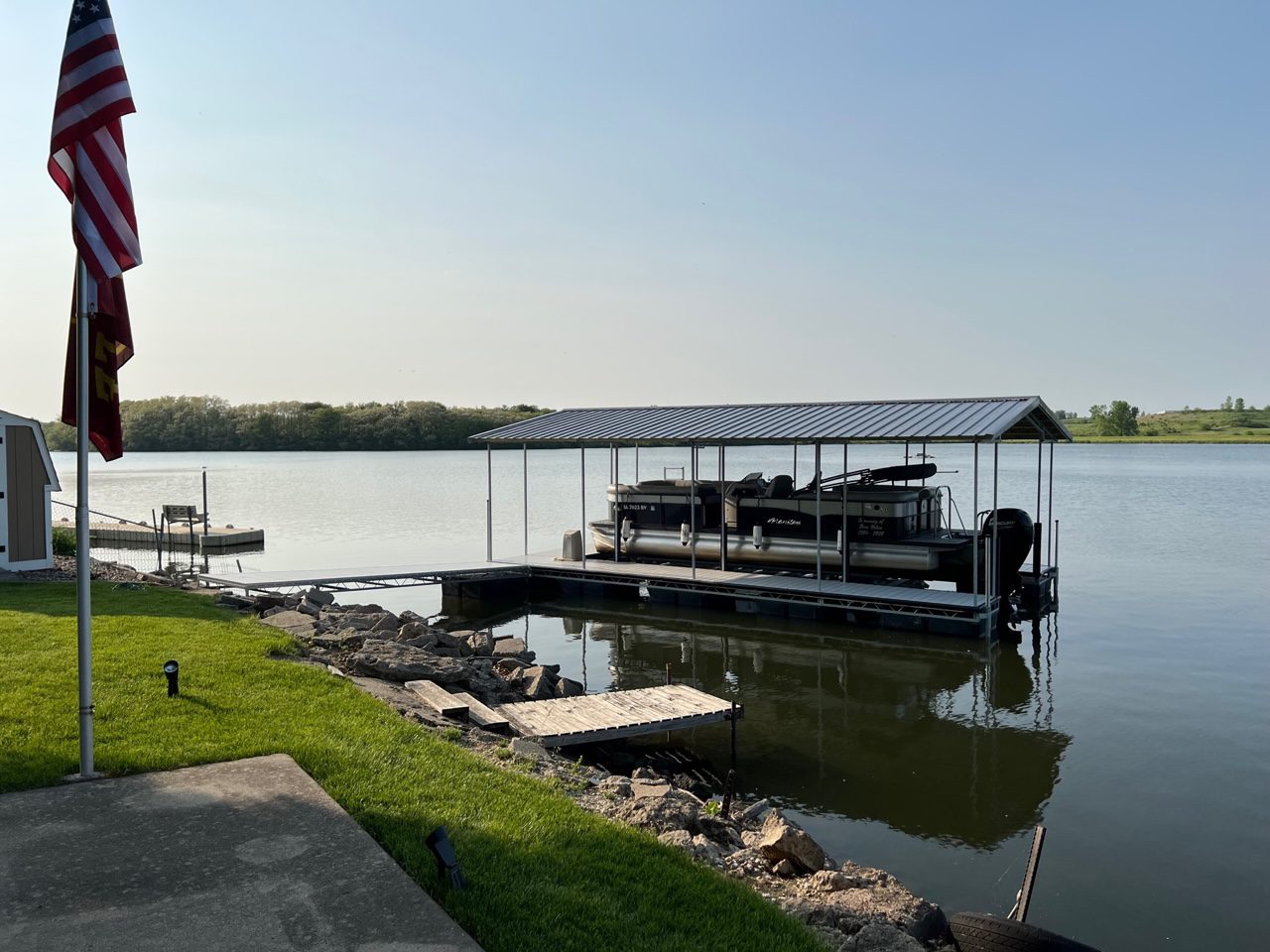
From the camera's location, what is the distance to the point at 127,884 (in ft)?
13.6

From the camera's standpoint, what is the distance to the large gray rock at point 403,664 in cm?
946

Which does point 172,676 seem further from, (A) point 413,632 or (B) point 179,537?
(B) point 179,537

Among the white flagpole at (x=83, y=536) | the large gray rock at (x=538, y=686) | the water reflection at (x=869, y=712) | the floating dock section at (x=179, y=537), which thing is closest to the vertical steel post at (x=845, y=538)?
the water reflection at (x=869, y=712)

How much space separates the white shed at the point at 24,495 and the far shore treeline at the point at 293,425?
6925cm

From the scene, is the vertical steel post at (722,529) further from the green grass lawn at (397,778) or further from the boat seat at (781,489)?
the green grass lawn at (397,778)

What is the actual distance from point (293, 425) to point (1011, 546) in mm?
90022

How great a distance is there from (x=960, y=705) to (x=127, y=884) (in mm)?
9743

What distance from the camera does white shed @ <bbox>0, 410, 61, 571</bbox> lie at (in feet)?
48.4

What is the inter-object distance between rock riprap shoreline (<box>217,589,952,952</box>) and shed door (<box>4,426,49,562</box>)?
5.95 metres

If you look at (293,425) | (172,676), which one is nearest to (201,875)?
(172,676)

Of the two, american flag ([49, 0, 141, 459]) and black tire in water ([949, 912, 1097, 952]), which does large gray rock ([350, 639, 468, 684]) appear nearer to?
american flag ([49, 0, 141, 459])

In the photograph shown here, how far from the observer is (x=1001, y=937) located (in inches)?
197

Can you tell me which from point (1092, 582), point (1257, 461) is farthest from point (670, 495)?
point (1257, 461)

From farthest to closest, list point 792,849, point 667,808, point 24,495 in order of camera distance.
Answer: point 24,495
point 667,808
point 792,849
